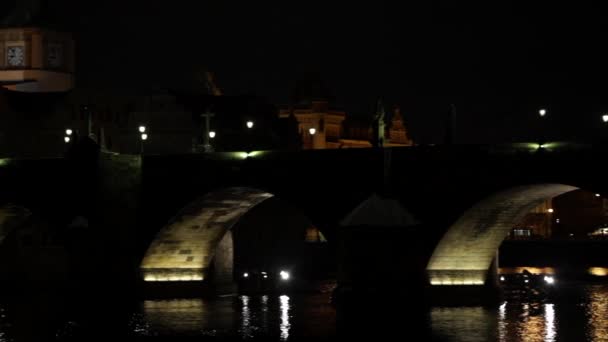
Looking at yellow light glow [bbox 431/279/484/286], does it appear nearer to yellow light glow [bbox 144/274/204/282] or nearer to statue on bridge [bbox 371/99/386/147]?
statue on bridge [bbox 371/99/386/147]

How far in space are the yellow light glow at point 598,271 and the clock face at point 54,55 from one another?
7128 cm

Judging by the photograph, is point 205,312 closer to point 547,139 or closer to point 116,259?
point 116,259

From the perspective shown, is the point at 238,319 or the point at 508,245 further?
the point at 508,245

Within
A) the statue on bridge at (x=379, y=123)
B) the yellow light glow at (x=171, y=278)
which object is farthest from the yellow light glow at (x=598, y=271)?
the statue on bridge at (x=379, y=123)

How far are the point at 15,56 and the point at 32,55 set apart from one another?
2569mm

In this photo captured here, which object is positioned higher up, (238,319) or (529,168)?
(529,168)

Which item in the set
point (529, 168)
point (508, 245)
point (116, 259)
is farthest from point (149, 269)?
point (508, 245)

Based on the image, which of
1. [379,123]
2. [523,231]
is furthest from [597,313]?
[523,231]

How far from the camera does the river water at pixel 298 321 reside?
6159cm

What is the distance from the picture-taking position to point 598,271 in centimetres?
11088

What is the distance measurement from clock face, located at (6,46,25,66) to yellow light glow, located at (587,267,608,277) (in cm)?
7388

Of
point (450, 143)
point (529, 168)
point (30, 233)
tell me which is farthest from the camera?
point (30, 233)

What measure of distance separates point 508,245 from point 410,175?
158 ft

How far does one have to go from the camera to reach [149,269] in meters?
84.2
